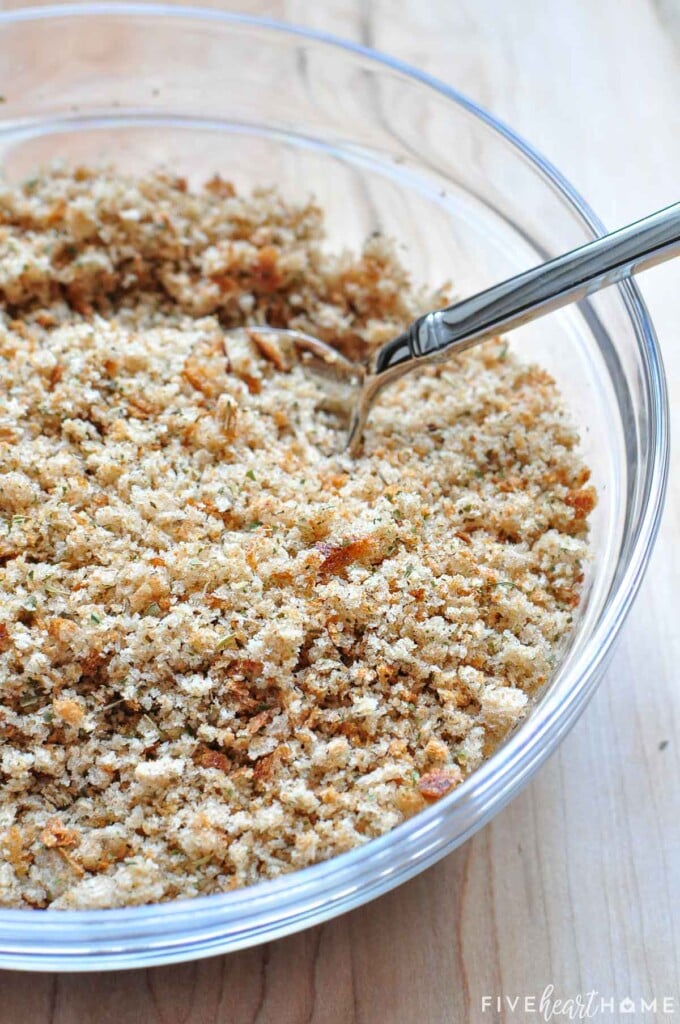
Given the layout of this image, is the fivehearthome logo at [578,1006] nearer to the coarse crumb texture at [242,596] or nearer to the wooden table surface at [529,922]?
the wooden table surface at [529,922]

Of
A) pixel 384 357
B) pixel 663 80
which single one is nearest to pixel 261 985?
pixel 384 357

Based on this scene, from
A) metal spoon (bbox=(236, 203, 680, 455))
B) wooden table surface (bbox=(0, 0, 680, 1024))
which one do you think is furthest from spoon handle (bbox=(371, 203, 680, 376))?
wooden table surface (bbox=(0, 0, 680, 1024))

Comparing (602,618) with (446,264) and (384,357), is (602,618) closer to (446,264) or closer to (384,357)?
(384,357)

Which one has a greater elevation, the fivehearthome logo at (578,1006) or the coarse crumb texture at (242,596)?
the coarse crumb texture at (242,596)

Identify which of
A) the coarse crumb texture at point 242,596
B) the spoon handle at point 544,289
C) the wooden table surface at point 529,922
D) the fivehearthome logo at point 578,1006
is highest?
the spoon handle at point 544,289

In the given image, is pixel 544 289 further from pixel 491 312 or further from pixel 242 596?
pixel 242 596

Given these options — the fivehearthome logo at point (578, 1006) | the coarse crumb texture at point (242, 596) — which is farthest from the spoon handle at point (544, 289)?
the fivehearthome logo at point (578, 1006)

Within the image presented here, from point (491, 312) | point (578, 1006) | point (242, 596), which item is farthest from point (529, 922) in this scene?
point (491, 312)
